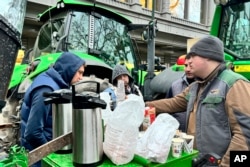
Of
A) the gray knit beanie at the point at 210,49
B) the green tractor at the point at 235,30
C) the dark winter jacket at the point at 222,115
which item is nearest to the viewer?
the dark winter jacket at the point at 222,115

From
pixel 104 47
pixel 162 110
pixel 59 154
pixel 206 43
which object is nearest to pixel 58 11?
pixel 104 47

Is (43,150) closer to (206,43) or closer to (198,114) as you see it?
(198,114)

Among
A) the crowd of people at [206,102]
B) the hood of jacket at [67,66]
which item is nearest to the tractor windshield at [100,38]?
the hood of jacket at [67,66]

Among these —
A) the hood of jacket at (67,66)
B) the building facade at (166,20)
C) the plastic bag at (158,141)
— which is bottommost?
the plastic bag at (158,141)

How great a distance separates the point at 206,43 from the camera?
217cm

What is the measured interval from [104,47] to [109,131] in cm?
335

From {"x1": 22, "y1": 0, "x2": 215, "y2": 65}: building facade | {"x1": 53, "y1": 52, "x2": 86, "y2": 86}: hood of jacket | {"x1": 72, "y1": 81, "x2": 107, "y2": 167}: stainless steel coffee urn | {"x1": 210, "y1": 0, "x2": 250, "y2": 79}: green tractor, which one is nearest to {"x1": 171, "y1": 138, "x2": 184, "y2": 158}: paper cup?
{"x1": 72, "y1": 81, "x2": 107, "y2": 167}: stainless steel coffee urn

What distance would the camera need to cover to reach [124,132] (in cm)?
138

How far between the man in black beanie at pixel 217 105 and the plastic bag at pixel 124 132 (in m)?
0.84

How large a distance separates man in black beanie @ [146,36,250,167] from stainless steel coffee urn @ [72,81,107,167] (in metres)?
0.98

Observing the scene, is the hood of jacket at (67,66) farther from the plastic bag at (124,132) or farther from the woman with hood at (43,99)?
the plastic bag at (124,132)

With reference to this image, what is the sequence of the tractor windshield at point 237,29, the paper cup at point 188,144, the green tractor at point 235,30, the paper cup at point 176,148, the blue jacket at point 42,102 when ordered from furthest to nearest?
Result: the tractor windshield at point 237,29 < the green tractor at point 235,30 < the blue jacket at point 42,102 < the paper cup at point 188,144 < the paper cup at point 176,148

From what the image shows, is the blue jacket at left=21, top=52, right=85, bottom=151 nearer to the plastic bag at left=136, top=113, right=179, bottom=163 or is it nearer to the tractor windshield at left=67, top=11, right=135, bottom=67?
the plastic bag at left=136, top=113, right=179, bottom=163

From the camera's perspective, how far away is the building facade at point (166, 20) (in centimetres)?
1254
